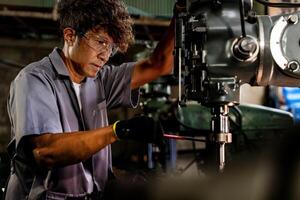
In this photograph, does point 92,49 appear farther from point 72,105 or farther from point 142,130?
point 142,130

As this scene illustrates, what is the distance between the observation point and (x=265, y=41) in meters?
0.97

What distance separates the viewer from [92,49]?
1433 mm

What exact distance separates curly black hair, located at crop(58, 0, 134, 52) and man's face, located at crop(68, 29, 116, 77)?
22 mm

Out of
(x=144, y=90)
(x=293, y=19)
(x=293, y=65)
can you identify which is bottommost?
(x=144, y=90)

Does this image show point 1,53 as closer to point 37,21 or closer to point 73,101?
point 37,21

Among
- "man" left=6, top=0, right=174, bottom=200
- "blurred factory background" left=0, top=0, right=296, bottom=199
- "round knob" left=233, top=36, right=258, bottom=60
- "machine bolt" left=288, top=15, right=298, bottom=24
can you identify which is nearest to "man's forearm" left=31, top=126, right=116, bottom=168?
"man" left=6, top=0, right=174, bottom=200

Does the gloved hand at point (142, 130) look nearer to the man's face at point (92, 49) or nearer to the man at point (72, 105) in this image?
the man at point (72, 105)

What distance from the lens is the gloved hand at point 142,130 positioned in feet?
3.31

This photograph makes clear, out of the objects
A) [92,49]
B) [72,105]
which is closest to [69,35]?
[92,49]

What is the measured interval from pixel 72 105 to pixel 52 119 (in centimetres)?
19

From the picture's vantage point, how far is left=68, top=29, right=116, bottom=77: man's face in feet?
4.70

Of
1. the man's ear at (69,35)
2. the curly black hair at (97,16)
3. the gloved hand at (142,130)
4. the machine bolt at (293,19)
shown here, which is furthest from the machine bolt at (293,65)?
the man's ear at (69,35)

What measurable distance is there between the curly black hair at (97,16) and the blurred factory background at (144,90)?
759 millimetres

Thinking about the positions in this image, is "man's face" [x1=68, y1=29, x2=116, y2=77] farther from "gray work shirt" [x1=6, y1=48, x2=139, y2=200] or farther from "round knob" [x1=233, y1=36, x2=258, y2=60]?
"round knob" [x1=233, y1=36, x2=258, y2=60]
